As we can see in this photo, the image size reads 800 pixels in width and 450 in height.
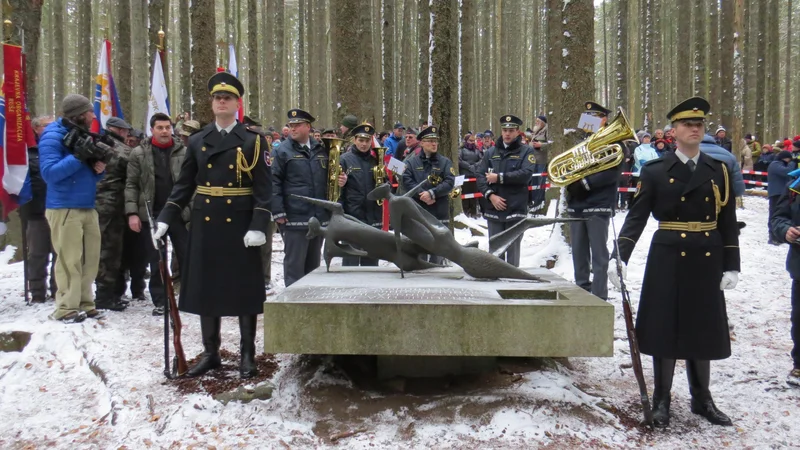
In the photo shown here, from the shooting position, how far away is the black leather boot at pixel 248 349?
16.2 ft

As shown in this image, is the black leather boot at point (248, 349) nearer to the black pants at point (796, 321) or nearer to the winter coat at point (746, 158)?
the black pants at point (796, 321)

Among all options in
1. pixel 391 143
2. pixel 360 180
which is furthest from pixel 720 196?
pixel 391 143

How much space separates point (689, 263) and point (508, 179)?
3635mm

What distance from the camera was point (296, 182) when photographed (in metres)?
7.02

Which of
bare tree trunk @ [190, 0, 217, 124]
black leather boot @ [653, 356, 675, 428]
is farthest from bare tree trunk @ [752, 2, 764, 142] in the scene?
black leather boot @ [653, 356, 675, 428]

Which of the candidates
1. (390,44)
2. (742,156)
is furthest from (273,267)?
(742,156)

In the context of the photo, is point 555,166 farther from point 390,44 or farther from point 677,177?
point 390,44

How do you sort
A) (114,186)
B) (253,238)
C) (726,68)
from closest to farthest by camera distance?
(253,238) < (114,186) < (726,68)

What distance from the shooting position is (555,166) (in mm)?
6996

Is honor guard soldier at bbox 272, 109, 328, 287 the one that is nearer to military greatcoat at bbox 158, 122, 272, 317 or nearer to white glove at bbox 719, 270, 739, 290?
military greatcoat at bbox 158, 122, 272, 317

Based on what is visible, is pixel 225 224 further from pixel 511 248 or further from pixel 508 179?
pixel 508 179

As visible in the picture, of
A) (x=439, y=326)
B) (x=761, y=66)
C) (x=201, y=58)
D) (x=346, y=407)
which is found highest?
(x=761, y=66)

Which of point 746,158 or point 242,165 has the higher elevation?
point 746,158

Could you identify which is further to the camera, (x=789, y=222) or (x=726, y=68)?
(x=726, y=68)
